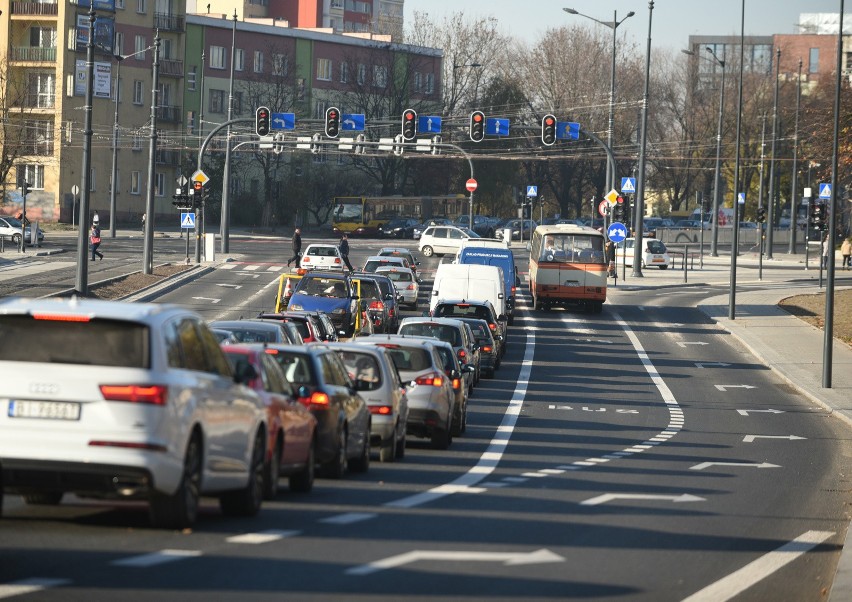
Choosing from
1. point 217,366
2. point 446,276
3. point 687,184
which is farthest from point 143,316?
point 687,184

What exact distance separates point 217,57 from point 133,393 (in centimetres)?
10064

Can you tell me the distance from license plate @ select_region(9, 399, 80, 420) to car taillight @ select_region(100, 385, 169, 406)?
9.6 inches

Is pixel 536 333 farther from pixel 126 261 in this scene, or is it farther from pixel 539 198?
pixel 539 198

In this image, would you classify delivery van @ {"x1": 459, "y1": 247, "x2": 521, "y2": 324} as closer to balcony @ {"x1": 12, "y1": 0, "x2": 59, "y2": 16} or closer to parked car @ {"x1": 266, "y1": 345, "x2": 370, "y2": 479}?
parked car @ {"x1": 266, "y1": 345, "x2": 370, "y2": 479}

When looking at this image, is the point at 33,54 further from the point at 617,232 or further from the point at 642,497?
the point at 642,497

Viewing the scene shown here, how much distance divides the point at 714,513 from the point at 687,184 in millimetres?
112490

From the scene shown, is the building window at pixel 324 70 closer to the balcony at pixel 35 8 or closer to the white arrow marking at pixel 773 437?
the balcony at pixel 35 8

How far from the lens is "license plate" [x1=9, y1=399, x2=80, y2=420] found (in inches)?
411

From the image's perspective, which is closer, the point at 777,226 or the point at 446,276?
the point at 446,276

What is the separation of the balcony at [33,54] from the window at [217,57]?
15421 millimetres

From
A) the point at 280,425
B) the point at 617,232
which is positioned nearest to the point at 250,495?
the point at 280,425

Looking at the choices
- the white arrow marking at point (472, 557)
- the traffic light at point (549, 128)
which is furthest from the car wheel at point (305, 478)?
the traffic light at point (549, 128)

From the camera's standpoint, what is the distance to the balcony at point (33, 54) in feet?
312

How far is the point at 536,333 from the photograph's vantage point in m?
47.8
